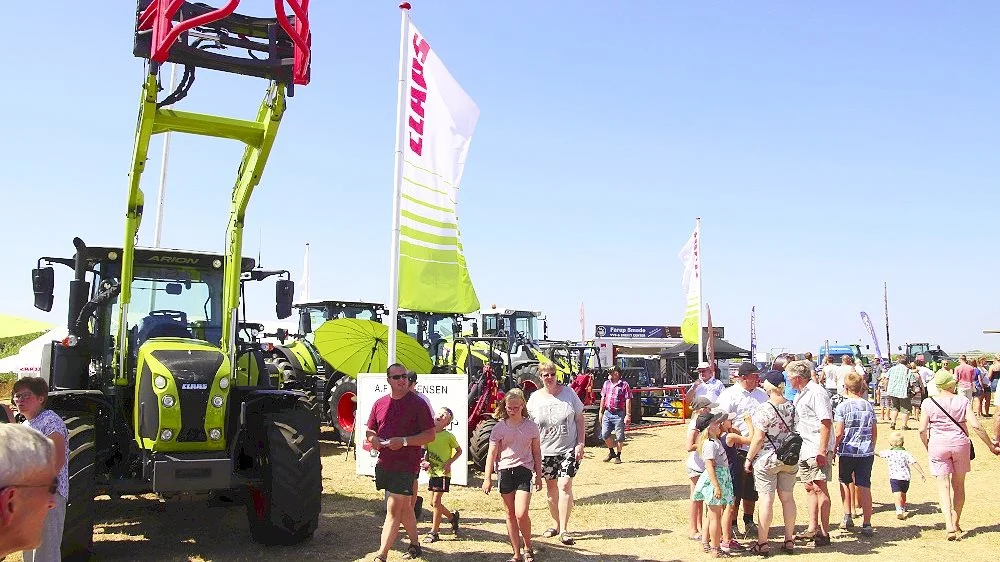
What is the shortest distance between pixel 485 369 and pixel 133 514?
5.46m

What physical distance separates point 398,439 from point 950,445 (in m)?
5.02

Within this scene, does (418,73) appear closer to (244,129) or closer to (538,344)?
(244,129)

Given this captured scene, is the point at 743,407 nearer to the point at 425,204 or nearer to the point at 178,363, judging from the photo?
the point at 425,204

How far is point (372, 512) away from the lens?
859cm

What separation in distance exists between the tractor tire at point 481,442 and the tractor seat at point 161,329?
414cm

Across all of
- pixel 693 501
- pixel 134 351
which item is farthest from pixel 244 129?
pixel 693 501

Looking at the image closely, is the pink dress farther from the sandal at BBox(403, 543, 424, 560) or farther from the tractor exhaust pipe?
the tractor exhaust pipe

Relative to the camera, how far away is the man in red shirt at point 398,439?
6.14m

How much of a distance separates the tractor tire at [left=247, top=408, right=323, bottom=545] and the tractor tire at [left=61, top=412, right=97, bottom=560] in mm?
1269

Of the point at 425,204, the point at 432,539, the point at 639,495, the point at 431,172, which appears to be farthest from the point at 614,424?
the point at 432,539

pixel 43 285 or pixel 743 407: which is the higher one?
pixel 43 285

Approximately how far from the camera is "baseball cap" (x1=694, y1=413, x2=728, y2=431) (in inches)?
271

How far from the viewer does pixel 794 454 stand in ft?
22.5

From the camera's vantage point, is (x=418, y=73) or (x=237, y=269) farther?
(x=418, y=73)
